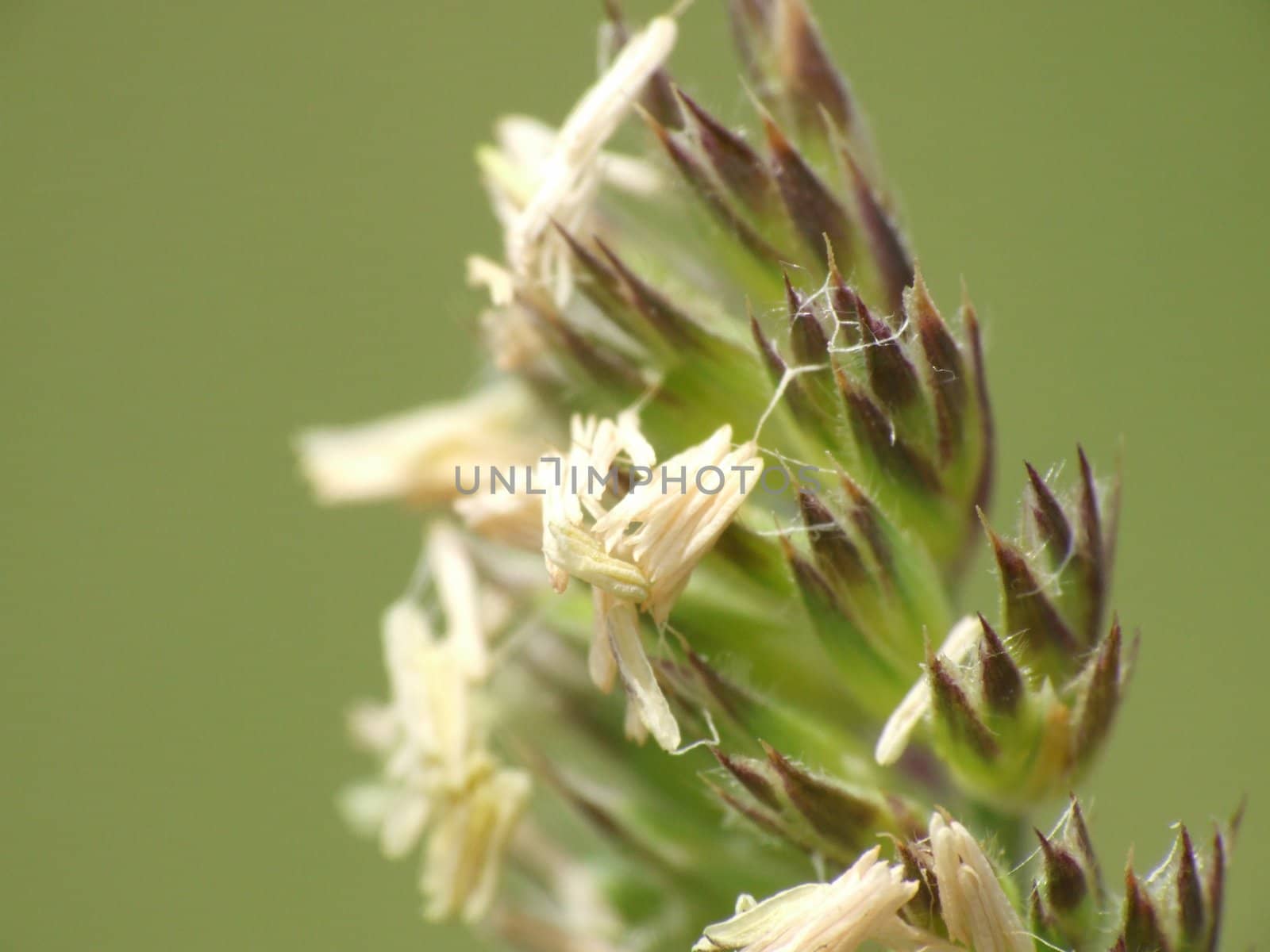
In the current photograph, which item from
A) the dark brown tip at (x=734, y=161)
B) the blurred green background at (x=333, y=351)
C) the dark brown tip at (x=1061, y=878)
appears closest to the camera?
the dark brown tip at (x=1061, y=878)

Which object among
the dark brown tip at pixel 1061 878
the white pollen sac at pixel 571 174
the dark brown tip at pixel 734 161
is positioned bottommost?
the dark brown tip at pixel 1061 878

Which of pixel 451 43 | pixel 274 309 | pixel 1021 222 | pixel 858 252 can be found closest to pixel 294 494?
pixel 274 309

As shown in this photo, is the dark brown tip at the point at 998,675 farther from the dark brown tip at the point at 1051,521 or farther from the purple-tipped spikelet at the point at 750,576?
the dark brown tip at the point at 1051,521

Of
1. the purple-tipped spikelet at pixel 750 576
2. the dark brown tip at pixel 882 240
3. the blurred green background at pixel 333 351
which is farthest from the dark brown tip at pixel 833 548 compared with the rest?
the blurred green background at pixel 333 351

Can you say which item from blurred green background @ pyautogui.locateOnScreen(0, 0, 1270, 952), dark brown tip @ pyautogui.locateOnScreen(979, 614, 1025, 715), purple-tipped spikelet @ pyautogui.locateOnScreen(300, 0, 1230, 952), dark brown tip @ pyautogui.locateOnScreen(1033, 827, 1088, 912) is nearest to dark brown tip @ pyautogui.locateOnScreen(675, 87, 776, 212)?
purple-tipped spikelet @ pyautogui.locateOnScreen(300, 0, 1230, 952)

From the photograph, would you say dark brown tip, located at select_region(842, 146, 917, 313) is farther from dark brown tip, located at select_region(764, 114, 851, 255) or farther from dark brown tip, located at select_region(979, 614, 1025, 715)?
dark brown tip, located at select_region(979, 614, 1025, 715)

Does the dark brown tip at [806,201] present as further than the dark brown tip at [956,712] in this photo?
Yes

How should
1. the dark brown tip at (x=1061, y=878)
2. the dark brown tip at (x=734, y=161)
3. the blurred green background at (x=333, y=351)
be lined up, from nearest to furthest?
the dark brown tip at (x=1061, y=878), the dark brown tip at (x=734, y=161), the blurred green background at (x=333, y=351)

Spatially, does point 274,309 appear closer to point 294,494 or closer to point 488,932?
point 294,494
